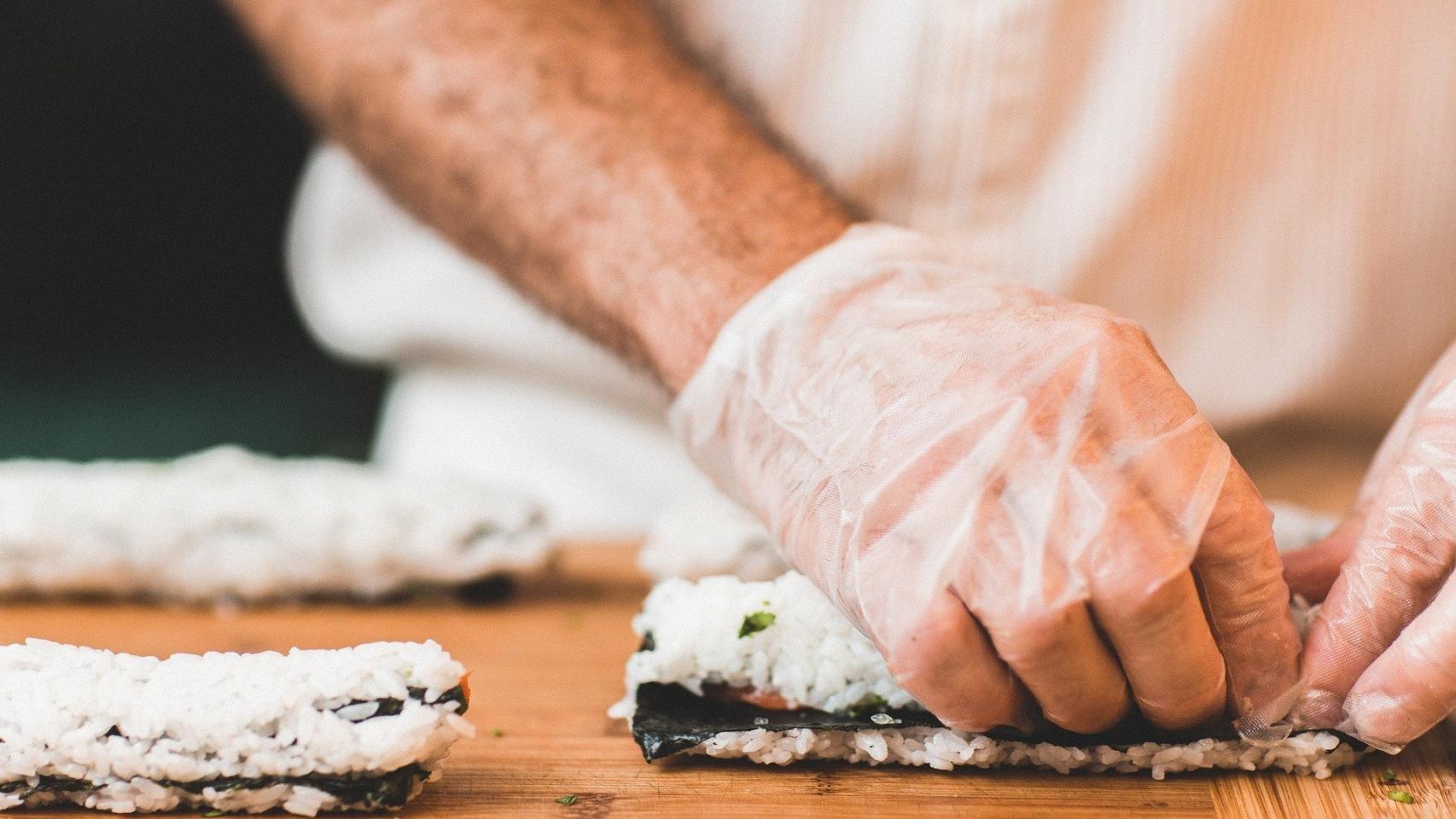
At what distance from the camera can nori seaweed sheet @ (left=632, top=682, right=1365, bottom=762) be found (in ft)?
3.56

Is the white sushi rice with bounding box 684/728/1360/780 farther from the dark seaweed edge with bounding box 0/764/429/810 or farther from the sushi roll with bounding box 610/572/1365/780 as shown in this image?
the dark seaweed edge with bounding box 0/764/429/810

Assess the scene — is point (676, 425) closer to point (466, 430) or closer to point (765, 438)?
point (765, 438)

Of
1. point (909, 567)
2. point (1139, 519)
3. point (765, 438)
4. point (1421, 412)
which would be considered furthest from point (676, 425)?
point (1421, 412)

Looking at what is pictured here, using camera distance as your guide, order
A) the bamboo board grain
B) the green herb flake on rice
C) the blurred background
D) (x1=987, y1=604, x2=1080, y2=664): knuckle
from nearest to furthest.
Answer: (x1=987, y1=604, x2=1080, y2=664): knuckle
the bamboo board grain
the green herb flake on rice
the blurred background

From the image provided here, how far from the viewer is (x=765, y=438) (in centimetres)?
121

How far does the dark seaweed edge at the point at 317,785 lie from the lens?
1023 millimetres

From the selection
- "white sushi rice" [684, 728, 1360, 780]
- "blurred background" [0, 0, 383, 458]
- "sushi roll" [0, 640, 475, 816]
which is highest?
"blurred background" [0, 0, 383, 458]

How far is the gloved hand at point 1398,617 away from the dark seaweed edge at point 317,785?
739 mm

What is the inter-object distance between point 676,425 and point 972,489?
44cm

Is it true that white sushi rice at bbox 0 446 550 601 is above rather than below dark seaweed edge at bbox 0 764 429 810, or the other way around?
above

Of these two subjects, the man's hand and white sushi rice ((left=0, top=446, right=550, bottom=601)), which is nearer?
the man's hand

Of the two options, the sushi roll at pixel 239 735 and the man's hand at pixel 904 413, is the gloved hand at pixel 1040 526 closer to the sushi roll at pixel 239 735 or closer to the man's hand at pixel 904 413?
the man's hand at pixel 904 413

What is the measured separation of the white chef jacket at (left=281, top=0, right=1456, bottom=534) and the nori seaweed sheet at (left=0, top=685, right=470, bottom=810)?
0.57m

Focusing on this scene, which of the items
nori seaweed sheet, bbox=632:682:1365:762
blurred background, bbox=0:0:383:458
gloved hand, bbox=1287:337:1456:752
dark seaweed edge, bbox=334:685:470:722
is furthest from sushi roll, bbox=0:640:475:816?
blurred background, bbox=0:0:383:458
